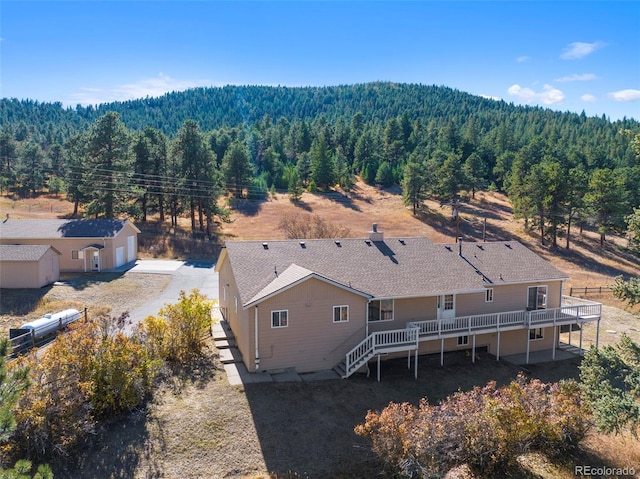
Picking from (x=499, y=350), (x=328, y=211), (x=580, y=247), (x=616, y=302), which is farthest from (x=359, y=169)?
(x=499, y=350)

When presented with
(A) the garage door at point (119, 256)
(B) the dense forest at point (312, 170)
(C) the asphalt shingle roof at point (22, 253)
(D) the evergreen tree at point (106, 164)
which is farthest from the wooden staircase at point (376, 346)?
(D) the evergreen tree at point (106, 164)

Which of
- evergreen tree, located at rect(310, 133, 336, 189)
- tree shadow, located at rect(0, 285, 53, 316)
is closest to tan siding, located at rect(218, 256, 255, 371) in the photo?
tree shadow, located at rect(0, 285, 53, 316)

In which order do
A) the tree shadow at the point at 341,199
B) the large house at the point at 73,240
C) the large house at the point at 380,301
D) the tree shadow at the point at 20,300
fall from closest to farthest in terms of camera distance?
the large house at the point at 380,301 → the tree shadow at the point at 20,300 → the large house at the point at 73,240 → the tree shadow at the point at 341,199

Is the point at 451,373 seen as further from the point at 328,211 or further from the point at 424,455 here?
the point at 328,211

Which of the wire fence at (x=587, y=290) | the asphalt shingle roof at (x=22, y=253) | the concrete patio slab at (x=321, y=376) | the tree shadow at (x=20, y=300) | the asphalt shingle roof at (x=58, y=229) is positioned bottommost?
the wire fence at (x=587, y=290)

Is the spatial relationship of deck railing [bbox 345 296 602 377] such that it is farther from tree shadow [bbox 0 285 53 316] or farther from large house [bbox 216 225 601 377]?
tree shadow [bbox 0 285 53 316]

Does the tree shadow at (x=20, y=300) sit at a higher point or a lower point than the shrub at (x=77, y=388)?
lower

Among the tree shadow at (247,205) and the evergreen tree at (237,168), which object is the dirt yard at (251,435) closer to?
the tree shadow at (247,205)
